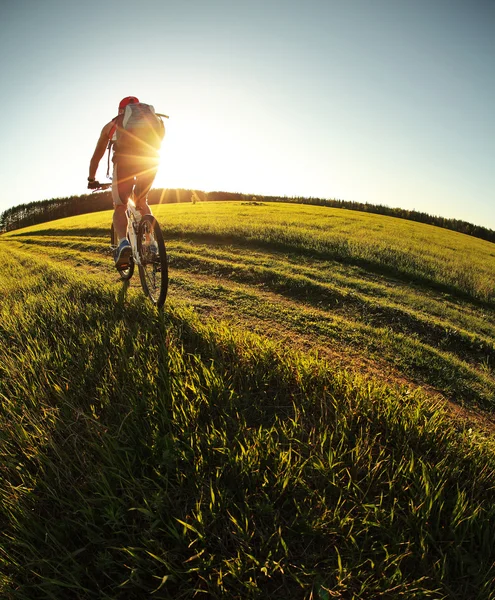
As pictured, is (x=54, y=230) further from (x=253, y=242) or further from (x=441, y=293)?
(x=441, y=293)

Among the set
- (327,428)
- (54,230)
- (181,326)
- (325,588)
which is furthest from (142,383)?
(54,230)

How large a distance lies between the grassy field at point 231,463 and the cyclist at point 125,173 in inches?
56.4

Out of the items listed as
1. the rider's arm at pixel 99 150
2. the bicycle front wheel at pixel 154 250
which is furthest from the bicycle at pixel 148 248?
the rider's arm at pixel 99 150

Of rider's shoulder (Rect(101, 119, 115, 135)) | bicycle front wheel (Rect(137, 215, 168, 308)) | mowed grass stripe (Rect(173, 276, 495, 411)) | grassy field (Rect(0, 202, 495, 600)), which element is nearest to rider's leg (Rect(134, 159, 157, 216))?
bicycle front wheel (Rect(137, 215, 168, 308))

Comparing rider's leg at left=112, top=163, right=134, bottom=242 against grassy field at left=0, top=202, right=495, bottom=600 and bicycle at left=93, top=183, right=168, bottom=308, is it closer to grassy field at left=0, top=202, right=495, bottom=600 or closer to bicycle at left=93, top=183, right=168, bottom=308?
bicycle at left=93, top=183, right=168, bottom=308

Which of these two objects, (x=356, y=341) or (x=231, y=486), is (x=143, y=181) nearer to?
(x=356, y=341)

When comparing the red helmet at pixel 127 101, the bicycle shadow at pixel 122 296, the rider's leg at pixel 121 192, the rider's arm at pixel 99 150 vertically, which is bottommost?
the bicycle shadow at pixel 122 296

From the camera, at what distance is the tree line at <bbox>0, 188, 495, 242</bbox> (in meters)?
28.2

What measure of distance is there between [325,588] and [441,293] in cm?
748

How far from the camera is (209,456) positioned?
2.12 meters

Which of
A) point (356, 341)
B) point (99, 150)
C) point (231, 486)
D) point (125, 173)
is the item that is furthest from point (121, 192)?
point (231, 486)

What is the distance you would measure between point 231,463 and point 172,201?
42616 mm

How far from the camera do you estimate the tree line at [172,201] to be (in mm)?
28172

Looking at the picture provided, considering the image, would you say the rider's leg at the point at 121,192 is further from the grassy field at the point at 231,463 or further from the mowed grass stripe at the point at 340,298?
the mowed grass stripe at the point at 340,298
